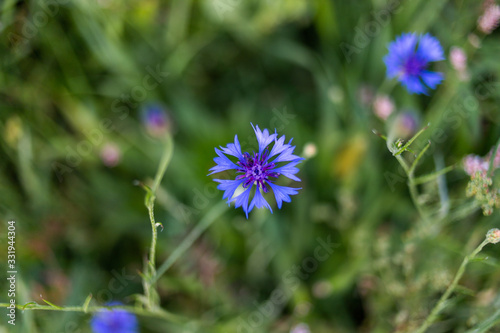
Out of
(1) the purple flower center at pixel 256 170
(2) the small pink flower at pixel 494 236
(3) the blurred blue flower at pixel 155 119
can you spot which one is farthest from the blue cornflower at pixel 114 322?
(2) the small pink flower at pixel 494 236

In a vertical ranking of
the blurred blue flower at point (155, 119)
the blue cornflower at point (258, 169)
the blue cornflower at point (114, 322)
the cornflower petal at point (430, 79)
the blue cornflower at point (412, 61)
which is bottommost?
the blue cornflower at point (258, 169)

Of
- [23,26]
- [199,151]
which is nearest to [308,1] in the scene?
[199,151]

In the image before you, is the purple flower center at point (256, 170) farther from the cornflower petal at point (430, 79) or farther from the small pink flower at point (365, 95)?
the small pink flower at point (365, 95)

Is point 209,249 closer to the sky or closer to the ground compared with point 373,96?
closer to the ground

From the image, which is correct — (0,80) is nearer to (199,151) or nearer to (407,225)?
(199,151)

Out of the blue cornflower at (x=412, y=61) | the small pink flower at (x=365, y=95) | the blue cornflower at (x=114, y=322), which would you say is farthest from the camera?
the small pink flower at (x=365, y=95)

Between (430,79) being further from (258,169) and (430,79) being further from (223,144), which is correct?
→ (223,144)
